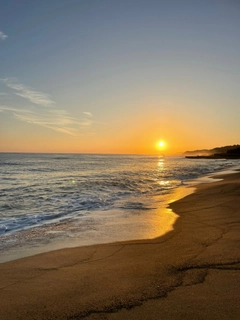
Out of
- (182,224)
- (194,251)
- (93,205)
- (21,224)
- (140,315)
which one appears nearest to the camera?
(140,315)

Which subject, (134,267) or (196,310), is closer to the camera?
(196,310)

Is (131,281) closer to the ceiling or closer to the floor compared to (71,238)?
closer to the ceiling

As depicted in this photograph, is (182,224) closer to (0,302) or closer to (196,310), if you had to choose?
(196,310)

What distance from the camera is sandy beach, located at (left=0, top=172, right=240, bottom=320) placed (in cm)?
341

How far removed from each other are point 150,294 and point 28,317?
5.71 ft

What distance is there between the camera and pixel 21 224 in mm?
9547

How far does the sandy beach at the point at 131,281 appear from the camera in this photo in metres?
3.41

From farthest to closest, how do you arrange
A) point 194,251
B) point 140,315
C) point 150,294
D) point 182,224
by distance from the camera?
point 182,224, point 194,251, point 150,294, point 140,315

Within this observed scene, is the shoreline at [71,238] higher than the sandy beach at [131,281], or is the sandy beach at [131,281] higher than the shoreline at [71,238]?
the sandy beach at [131,281]

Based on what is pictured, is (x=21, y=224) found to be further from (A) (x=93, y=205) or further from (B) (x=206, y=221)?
(B) (x=206, y=221)

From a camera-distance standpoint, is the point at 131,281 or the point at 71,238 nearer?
the point at 131,281

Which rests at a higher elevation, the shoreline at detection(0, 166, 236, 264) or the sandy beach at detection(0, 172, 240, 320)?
the sandy beach at detection(0, 172, 240, 320)

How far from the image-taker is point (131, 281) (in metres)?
4.22

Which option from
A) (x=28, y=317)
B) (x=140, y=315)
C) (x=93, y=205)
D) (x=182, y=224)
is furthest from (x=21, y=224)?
(x=140, y=315)
